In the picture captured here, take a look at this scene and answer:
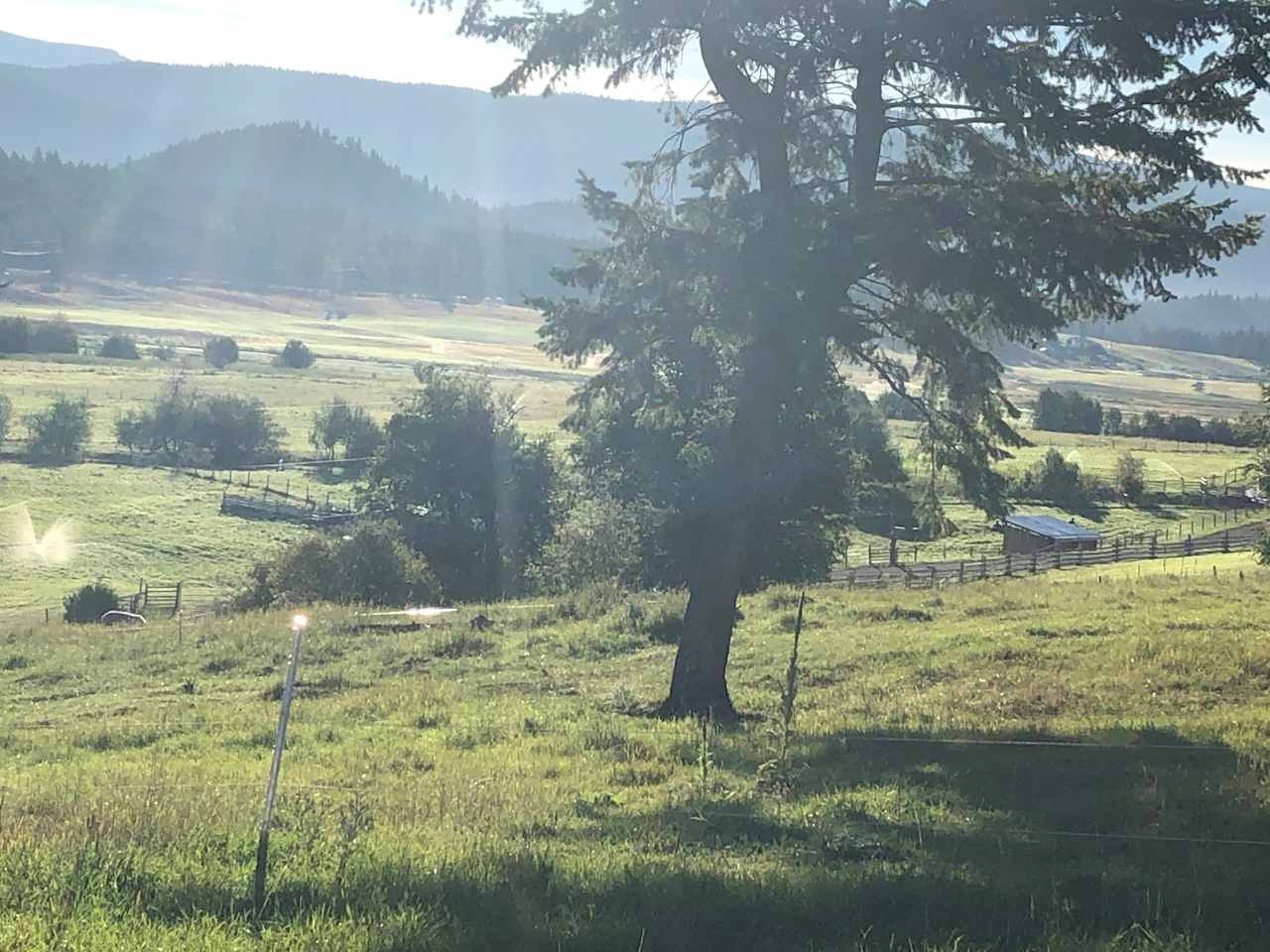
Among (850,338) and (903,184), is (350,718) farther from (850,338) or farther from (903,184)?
(903,184)

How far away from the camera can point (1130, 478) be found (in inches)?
3115

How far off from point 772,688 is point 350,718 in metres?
5.45

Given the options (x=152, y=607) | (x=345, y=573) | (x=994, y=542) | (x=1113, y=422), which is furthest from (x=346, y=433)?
(x=1113, y=422)

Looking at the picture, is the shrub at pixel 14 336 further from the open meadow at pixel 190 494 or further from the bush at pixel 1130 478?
the bush at pixel 1130 478

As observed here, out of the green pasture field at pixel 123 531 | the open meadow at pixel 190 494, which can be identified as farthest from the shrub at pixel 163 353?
the green pasture field at pixel 123 531

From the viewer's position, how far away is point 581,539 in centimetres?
4600

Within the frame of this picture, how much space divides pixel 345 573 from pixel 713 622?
99.0 feet

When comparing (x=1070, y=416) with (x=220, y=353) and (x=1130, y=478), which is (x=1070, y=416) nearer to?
(x=1130, y=478)

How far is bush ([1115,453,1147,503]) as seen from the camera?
78.2 metres

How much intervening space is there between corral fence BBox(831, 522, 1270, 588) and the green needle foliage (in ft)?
85.5

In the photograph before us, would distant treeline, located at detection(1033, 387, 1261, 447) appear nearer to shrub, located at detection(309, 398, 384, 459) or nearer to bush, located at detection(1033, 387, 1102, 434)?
bush, located at detection(1033, 387, 1102, 434)

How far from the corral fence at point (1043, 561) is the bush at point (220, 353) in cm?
12697

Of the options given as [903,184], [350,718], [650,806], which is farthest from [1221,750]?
[350,718]

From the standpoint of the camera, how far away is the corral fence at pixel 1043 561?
Result: 142ft
